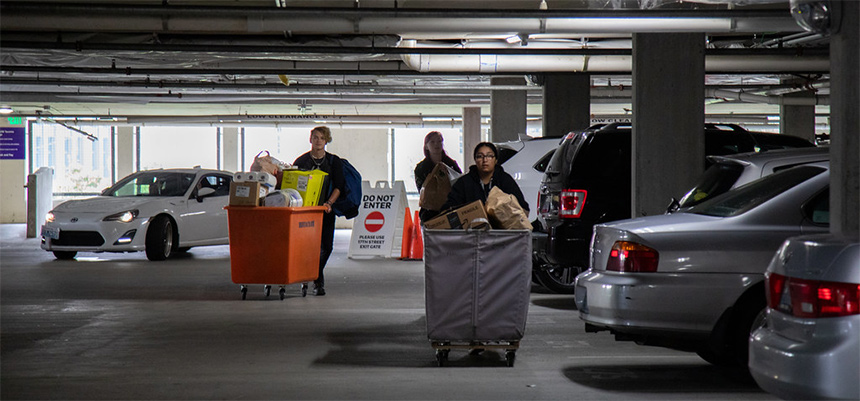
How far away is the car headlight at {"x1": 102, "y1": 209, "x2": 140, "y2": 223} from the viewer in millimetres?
14688

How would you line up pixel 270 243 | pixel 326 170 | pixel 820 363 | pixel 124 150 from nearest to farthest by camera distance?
pixel 820 363, pixel 270 243, pixel 326 170, pixel 124 150

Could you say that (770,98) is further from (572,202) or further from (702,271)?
(702,271)

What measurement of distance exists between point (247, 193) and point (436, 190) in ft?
9.85

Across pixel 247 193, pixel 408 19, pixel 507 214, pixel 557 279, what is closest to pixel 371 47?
pixel 408 19

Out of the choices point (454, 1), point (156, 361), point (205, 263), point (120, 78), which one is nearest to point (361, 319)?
point (156, 361)

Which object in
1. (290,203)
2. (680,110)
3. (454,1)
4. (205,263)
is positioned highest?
(454,1)

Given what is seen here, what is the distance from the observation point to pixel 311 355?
272 inches

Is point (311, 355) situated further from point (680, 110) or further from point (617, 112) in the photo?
point (617, 112)

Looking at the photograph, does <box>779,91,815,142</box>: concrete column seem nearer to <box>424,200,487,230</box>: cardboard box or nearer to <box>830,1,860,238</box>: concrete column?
<box>830,1,860,238</box>: concrete column

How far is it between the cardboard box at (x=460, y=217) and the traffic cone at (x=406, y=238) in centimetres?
939

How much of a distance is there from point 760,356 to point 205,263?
1206cm

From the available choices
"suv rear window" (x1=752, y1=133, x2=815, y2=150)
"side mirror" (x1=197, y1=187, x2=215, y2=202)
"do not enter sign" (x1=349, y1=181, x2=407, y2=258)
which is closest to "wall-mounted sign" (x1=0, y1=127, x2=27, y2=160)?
"side mirror" (x1=197, y1=187, x2=215, y2=202)

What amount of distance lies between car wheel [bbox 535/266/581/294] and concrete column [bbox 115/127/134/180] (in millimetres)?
24464

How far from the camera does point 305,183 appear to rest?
1016 centimetres
